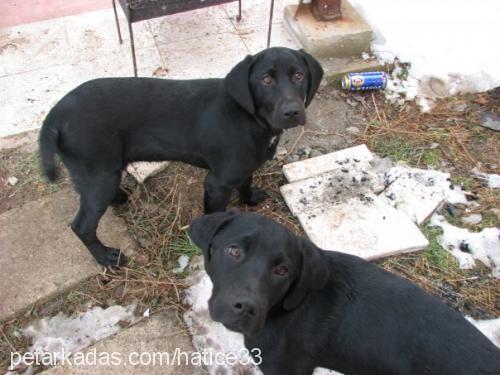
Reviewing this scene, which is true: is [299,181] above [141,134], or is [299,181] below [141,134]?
below

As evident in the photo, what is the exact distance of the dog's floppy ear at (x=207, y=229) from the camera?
2191mm

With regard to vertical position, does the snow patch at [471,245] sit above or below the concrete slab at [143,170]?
below

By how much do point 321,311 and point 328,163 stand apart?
180 centimetres

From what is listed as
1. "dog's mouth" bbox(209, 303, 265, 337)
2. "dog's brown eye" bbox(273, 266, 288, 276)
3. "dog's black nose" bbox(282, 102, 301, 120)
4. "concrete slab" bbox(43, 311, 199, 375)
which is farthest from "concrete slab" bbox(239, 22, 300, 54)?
"dog's mouth" bbox(209, 303, 265, 337)

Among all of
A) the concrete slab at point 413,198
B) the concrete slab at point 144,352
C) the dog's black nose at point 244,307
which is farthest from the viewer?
the concrete slab at point 413,198

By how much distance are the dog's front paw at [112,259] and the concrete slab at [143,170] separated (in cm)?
71

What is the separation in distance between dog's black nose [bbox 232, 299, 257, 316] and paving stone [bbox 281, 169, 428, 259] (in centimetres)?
150

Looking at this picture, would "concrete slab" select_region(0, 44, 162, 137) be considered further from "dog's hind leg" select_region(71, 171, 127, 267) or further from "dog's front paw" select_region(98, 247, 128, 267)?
"dog's front paw" select_region(98, 247, 128, 267)

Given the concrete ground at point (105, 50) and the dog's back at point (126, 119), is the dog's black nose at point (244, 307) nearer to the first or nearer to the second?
the dog's back at point (126, 119)

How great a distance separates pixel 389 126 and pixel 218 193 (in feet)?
6.58

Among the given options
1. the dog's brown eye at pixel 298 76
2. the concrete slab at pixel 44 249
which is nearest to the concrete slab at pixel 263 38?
the dog's brown eye at pixel 298 76

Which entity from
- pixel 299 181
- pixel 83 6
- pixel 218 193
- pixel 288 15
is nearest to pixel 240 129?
pixel 218 193

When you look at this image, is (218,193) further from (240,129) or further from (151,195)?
(151,195)

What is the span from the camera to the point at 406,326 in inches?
82.4
